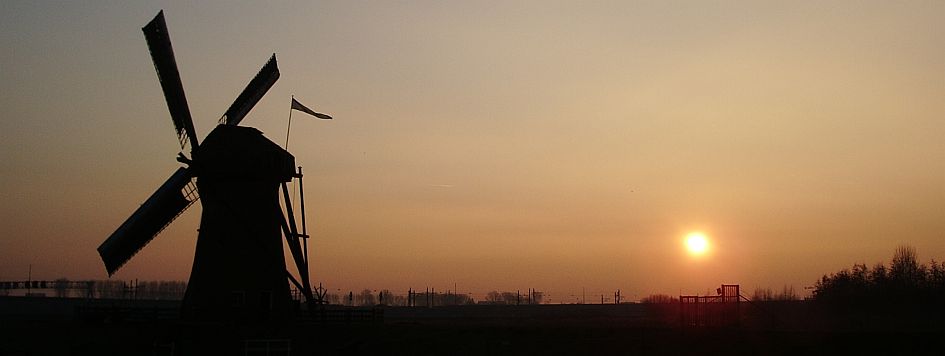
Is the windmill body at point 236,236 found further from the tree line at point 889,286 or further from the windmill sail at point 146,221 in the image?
the tree line at point 889,286

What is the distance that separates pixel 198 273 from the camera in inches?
1938

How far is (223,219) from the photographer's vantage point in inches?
1935

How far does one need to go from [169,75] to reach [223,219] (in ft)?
28.3

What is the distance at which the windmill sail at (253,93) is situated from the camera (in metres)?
53.5

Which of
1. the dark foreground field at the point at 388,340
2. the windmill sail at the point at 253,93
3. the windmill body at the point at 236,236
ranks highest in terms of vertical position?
the windmill sail at the point at 253,93

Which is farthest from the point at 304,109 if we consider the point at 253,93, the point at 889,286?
the point at 889,286

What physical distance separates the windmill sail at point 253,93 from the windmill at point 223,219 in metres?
2.34

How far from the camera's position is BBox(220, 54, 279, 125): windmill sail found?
5347 cm

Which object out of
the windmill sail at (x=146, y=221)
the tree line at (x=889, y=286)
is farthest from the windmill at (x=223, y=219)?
the tree line at (x=889, y=286)

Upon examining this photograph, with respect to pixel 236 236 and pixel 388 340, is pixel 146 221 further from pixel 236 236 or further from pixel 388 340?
pixel 388 340

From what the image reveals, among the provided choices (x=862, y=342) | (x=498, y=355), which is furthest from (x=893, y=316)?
(x=498, y=355)

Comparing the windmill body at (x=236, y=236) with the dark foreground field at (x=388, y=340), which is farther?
the windmill body at (x=236, y=236)

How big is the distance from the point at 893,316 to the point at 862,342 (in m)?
21.8

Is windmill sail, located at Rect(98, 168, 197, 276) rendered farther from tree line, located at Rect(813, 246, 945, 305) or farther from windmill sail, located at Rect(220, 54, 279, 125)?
tree line, located at Rect(813, 246, 945, 305)
